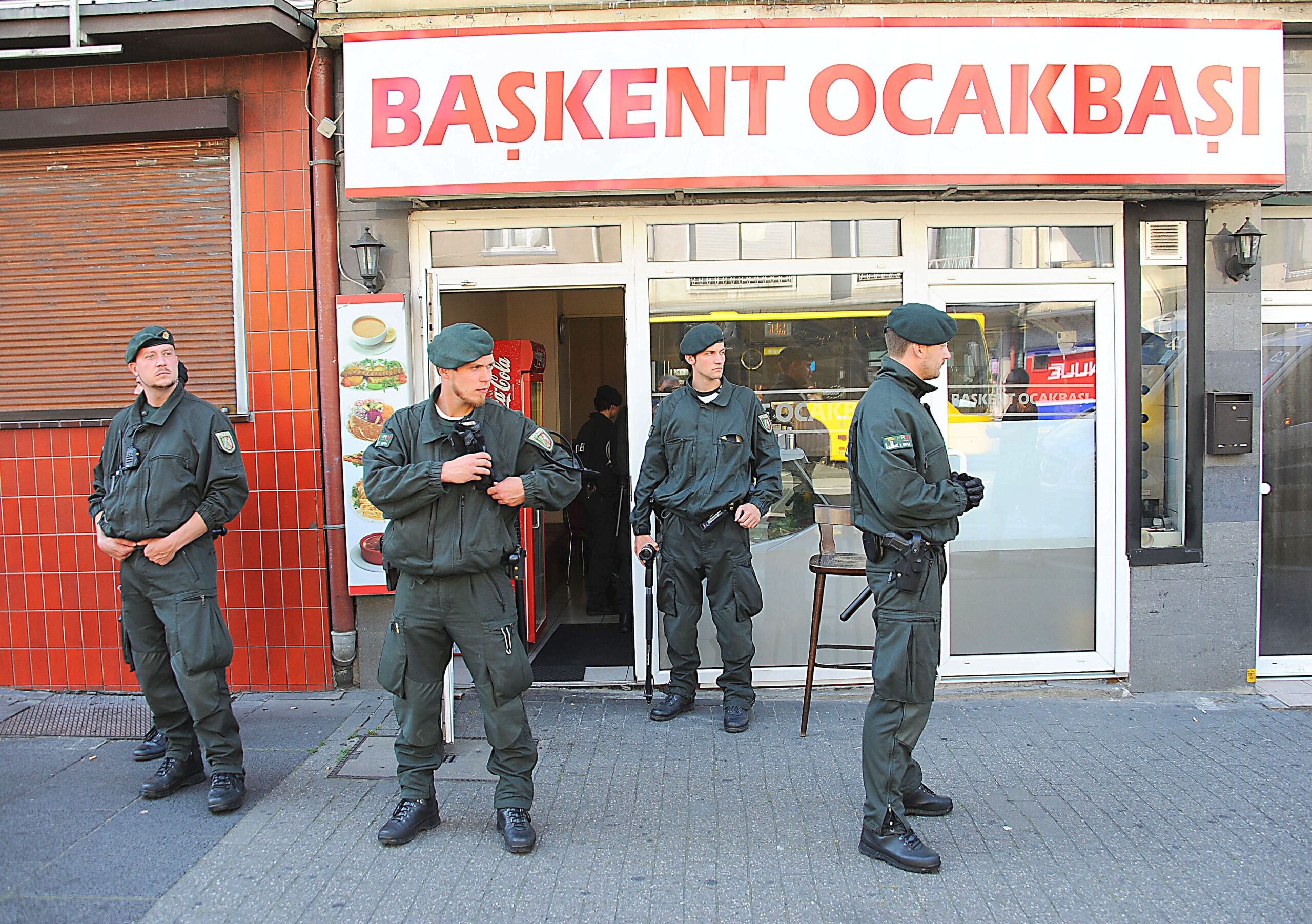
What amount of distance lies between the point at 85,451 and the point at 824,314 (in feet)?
14.7

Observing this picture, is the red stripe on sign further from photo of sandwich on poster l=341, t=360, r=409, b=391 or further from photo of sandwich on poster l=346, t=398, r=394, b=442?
photo of sandwich on poster l=346, t=398, r=394, b=442

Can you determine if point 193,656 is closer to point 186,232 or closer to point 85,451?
point 85,451

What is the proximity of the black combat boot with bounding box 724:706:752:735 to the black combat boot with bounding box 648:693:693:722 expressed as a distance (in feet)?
→ 0.92

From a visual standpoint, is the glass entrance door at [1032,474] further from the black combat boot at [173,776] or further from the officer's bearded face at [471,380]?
the black combat boot at [173,776]

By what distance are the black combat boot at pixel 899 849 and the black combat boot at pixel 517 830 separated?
4.18 ft

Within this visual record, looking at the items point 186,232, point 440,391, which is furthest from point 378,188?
point 440,391

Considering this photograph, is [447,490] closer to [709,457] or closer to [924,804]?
[709,457]

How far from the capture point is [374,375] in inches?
206

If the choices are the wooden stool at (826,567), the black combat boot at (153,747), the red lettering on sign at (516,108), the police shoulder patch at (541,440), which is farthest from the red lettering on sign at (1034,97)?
the black combat boot at (153,747)

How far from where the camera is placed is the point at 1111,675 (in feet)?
17.7

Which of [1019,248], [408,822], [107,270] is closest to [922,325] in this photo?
[1019,248]

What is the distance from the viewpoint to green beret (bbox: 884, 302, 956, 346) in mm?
3480

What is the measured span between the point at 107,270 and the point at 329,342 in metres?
1.50

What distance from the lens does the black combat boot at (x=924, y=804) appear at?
12.3ft
